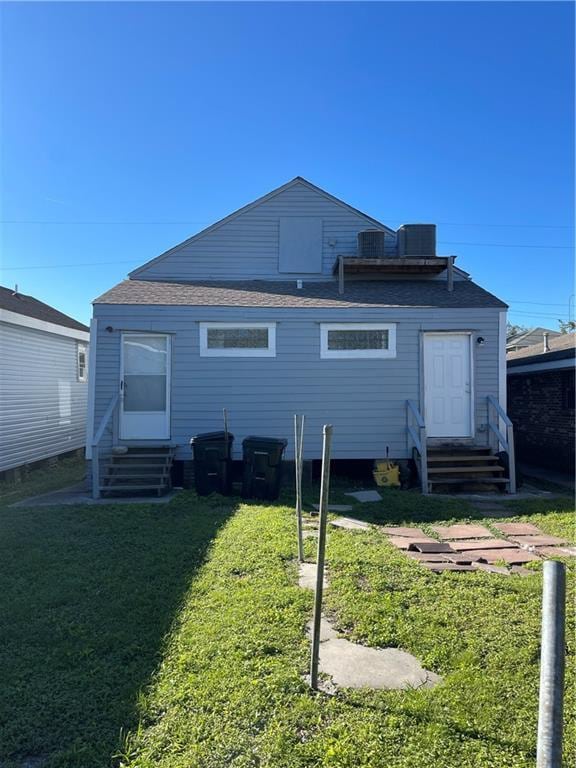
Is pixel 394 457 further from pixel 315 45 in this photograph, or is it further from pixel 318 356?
pixel 315 45

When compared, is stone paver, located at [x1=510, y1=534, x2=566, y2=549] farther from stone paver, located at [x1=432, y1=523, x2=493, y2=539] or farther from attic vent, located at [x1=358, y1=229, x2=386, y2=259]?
attic vent, located at [x1=358, y1=229, x2=386, y2=259]

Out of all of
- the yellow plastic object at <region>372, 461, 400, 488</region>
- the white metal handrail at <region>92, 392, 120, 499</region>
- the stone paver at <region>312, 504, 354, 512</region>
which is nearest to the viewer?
the stone paver at <region>312, 504, 354, 512</region>

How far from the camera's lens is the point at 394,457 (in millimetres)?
8594

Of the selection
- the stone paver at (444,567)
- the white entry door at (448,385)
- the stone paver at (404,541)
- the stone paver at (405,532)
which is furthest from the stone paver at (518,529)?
the white entry door at (448,385)

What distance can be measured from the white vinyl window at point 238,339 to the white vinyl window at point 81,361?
6.78 meters

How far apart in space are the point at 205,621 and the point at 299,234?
8.33 metres

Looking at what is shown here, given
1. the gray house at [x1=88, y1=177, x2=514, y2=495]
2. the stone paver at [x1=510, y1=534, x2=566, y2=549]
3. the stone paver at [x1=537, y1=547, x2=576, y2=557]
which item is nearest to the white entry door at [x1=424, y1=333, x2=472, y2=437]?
the gray house at [x1=88, y1=177, x2=514, y2=495]

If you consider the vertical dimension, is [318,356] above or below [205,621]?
above

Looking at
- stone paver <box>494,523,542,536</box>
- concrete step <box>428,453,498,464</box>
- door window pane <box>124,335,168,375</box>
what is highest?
door window pane <box>124,335,168,375</box>

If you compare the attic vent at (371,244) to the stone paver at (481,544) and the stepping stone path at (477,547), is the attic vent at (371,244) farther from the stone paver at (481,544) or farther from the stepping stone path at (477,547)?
the stone paver at (481,544)

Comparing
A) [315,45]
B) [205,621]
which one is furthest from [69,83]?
[205,621]

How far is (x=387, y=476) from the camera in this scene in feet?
27.7

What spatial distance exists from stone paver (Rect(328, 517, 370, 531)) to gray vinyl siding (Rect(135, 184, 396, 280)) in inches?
217

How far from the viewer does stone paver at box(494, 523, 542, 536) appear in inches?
220
